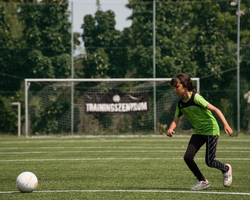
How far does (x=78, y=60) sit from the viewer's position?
18.6 metres

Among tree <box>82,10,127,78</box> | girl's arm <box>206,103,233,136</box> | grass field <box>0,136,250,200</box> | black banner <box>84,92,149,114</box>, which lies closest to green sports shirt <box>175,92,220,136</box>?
girl's arm <box>206,103,233,136</box>

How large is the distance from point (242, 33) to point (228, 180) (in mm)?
14085

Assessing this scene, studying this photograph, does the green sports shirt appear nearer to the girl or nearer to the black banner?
the girl

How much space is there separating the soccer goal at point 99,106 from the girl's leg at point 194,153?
1058 cm

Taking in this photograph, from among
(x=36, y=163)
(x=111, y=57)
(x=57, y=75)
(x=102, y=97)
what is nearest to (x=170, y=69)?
(x=111, y=57)

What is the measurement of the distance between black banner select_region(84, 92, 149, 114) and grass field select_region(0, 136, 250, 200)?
4.90m

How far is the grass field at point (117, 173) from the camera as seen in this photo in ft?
17.0

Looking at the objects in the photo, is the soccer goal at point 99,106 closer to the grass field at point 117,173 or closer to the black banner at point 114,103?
the black banner at point 114,103

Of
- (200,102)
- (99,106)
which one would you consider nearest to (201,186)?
(200,102)

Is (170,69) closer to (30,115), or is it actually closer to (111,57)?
(111,57)

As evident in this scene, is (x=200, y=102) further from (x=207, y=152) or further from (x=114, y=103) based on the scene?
(x=114, y=103)

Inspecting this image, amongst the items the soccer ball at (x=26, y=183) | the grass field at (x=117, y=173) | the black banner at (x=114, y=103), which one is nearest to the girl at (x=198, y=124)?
the grass field at (x=117, y=173)

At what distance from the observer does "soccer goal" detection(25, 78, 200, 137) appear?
1638 centimetres

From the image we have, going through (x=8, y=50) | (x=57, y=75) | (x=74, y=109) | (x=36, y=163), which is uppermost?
(x=8, y=50)
